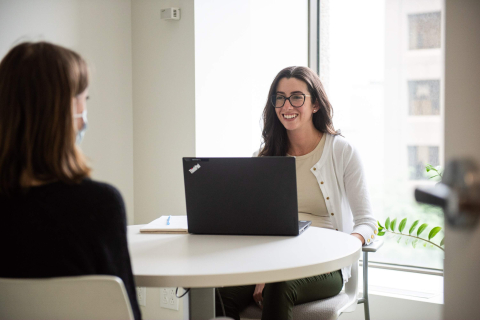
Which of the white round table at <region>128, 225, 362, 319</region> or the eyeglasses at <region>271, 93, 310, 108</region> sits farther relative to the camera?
the eyeglasses at <region>271, 93, 310, 108</region>

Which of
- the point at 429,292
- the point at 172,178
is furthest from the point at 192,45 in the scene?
the point at 429,292

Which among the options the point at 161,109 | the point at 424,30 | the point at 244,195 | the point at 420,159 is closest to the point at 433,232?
the point at 420,159

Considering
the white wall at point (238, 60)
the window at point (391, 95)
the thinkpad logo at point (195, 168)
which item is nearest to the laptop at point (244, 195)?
the thinkpad logo at point (195, 168)

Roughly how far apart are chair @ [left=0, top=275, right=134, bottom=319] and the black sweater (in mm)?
53

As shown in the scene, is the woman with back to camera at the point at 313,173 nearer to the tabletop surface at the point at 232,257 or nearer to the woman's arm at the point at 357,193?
the woman's arm at the point at 357,193

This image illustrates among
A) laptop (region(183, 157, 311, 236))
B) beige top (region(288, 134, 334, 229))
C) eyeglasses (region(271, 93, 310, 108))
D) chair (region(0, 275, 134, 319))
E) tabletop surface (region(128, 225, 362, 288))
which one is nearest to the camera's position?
chair (region(0, 275, 134, 319))

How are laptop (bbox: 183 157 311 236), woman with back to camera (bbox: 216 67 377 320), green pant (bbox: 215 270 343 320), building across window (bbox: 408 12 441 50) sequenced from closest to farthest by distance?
1. laptop (bbox: 183 157 311 236)
2. green pant (bbox: 215 270 343 320)
3. woman with back to camera (bbox: 216 67 377 320)
4. building across window (bbox: 408 12 441 50)

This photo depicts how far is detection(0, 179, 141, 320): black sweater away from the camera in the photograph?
35.8 inches

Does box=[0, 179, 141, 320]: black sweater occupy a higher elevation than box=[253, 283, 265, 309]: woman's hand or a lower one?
higher

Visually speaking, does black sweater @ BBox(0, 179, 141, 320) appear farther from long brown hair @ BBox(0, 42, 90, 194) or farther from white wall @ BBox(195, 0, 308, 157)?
white wall @ BBox(195, 0, 308, 157)

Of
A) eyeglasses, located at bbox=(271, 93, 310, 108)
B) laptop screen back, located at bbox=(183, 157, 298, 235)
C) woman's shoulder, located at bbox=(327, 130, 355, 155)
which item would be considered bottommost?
laptop screen back, located at bbox=(183, 157, 298, 235)

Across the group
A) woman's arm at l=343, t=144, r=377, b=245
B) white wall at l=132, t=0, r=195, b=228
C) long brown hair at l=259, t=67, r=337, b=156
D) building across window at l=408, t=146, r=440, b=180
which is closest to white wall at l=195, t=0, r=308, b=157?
white wall at l=132, t=0, r=195, b=228

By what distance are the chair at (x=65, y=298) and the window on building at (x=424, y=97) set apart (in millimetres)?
2234

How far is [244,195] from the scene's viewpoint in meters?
1.45
